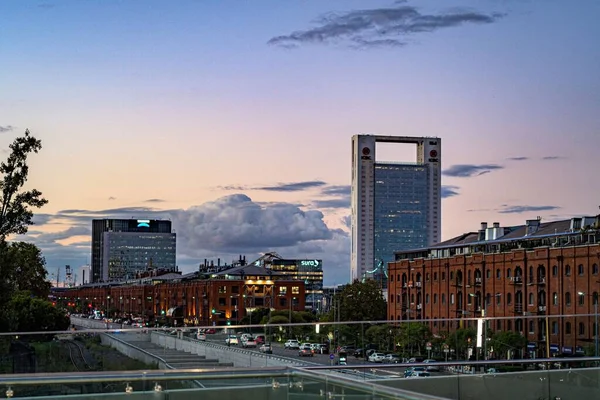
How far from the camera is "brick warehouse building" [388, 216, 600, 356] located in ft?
223

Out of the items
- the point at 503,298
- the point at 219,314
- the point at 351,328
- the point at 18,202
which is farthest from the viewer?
the point at 219,314

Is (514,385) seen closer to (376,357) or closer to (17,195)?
(376,357)

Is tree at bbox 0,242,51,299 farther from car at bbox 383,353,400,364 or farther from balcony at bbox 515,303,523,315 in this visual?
balcony at bbox 515,303,523,315

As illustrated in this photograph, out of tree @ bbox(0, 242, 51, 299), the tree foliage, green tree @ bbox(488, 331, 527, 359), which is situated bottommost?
the tree foliage

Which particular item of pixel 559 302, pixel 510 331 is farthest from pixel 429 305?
pixel 510 331

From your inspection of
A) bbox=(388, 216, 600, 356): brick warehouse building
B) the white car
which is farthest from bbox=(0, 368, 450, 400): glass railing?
bbox=(388, 216, 600, 356): brick warehouse building

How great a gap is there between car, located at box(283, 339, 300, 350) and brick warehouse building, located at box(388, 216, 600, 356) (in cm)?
5137

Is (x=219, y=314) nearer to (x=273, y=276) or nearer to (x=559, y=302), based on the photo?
(x=273, y=276)

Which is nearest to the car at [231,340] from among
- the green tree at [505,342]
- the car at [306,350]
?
the car at [306,350]

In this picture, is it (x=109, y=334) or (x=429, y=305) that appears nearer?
(x=109, y=334)

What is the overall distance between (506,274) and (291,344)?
206 feet

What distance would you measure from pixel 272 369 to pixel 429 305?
264 ft

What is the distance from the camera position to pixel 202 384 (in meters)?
11.0

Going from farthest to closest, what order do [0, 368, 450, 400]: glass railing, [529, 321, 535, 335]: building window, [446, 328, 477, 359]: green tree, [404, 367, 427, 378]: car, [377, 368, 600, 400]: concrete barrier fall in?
[529, 321, 535, 335]: building window
[446, 328, 477, 359]: green tree
[404, 367, 427, 378]: car
[377, 368, 600, 400]: concrete barrier
[0, 368, 450, 400]: glass railing
